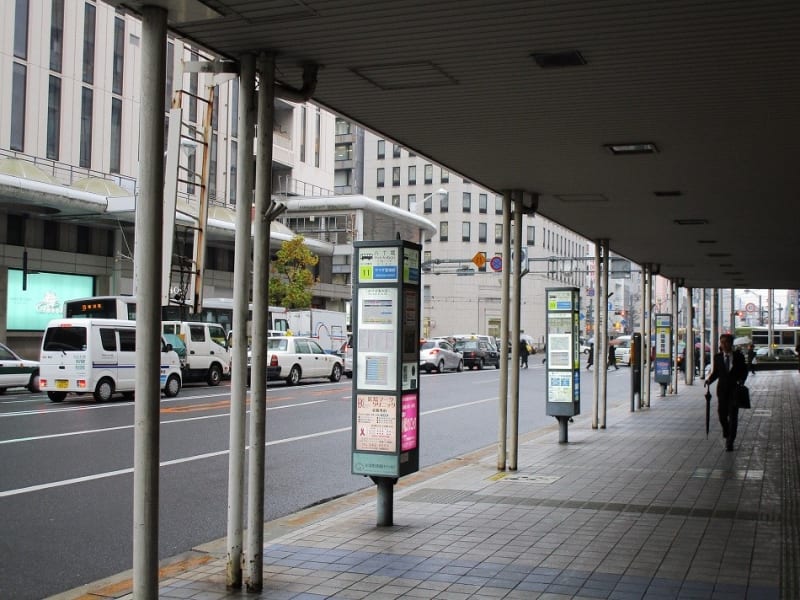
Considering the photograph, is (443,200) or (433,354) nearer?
(433,354)

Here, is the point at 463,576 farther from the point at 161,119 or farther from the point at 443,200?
the point at 443,200

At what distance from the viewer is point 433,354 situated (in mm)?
42156

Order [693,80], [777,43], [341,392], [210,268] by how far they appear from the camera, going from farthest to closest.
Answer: [210,268] → [341,392] → [693,80] → [777,43]

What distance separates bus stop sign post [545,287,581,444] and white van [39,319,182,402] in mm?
11650

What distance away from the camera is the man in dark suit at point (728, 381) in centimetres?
1336

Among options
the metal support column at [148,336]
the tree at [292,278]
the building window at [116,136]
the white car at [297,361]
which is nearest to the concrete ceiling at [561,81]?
the metal support column at [148,336]

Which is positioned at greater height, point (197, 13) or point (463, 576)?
point (197, 13)

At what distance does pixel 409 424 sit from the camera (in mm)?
7969

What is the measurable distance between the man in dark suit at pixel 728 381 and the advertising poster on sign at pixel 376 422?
23.9ft

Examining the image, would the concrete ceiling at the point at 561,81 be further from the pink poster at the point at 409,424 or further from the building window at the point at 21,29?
the building window at the point at 21,29

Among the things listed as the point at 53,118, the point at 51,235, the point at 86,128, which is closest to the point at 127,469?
the point at 53,118

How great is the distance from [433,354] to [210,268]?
48.4 ft

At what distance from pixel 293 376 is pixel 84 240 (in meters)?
16.0

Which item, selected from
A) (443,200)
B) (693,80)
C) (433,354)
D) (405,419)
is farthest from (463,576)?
(443,200)
